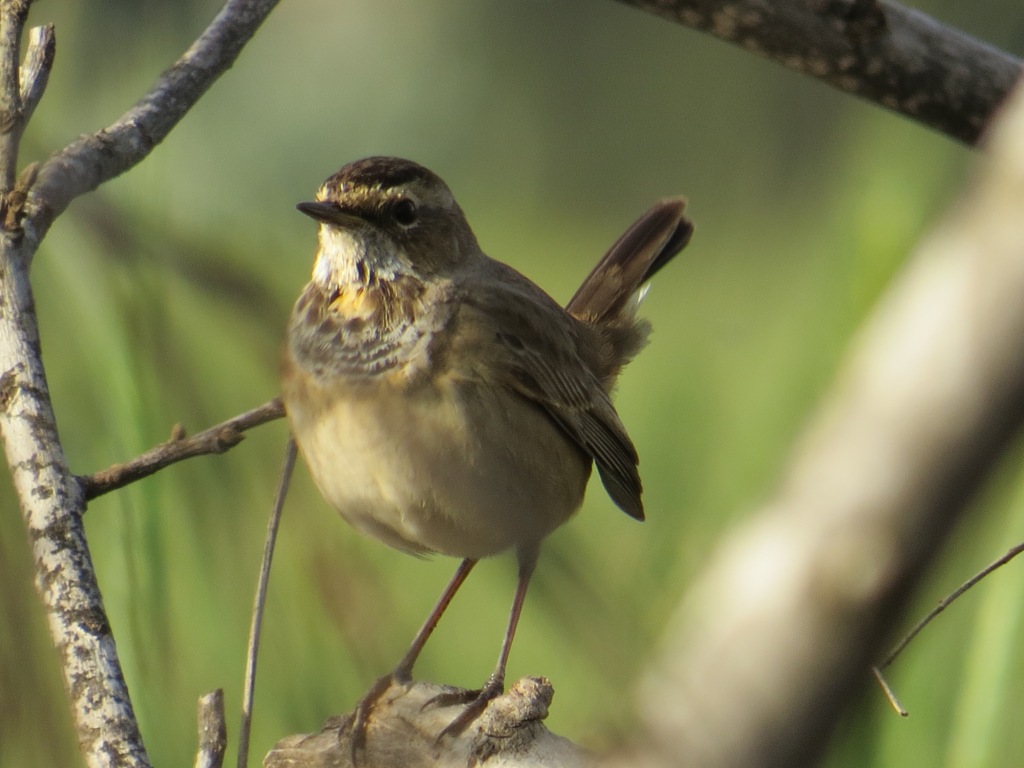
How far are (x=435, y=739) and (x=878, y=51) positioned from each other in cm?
161

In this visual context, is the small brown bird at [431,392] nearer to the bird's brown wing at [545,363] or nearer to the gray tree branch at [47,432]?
the bird's brown wing at [545,363]

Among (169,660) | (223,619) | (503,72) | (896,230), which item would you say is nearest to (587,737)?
(169,660)

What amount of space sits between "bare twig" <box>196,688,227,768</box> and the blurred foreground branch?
107 cm

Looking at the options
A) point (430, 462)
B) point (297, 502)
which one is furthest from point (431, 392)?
point (297, 502)

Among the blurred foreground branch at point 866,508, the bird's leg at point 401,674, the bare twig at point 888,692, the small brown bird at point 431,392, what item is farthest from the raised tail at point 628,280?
the blurred foreground branch at point 866,508

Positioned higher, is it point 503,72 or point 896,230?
point 896,230

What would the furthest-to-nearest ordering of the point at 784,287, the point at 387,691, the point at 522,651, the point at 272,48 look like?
the point at 272,48
the point at 784,287
the point at 522,651
the point at 387,691

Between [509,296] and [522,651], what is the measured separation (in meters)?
1.15

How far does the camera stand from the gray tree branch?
1559 millimetres

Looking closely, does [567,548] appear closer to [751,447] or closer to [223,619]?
[751,447]

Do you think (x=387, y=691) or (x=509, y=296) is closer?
(x=387, y=691)

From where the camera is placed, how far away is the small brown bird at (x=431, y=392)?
7.59 ft

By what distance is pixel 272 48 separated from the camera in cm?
588

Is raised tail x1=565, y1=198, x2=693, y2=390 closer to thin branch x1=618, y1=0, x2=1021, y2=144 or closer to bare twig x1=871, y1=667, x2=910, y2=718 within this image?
thin branch x1=618, y1=0, x2=1021, y2=144
